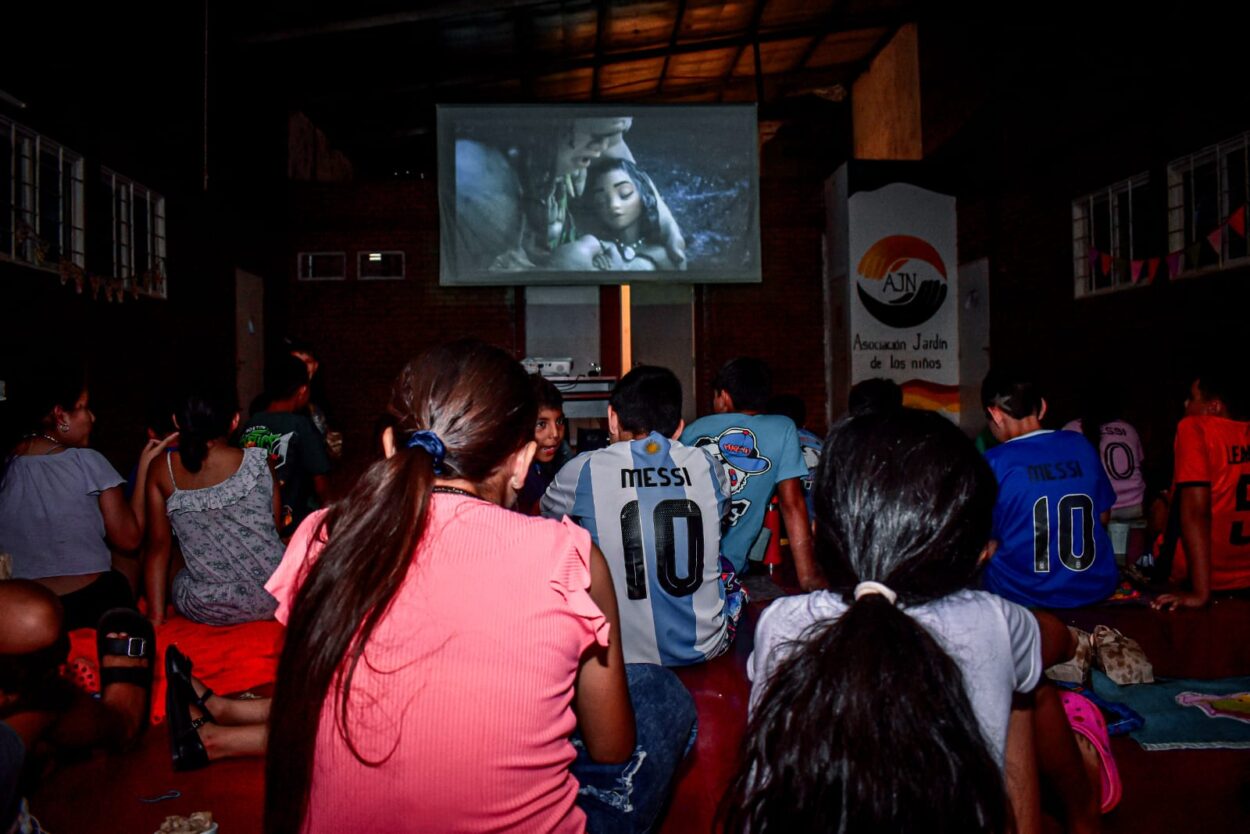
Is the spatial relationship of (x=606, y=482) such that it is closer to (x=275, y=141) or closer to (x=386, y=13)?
(x=386, y=13)

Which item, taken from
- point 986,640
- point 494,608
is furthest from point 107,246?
point 986,640

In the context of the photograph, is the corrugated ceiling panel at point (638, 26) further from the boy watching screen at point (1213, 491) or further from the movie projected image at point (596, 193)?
the boy watching screen at point (1213, 491)

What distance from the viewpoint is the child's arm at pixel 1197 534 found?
3156 millimetres

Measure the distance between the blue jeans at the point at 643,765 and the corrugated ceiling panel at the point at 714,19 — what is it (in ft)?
25.5

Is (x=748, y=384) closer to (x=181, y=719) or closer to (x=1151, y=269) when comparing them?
(x=181, y=719)

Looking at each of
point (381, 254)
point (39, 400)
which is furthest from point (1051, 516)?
point (381, 254)

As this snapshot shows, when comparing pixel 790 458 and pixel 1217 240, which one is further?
pixel 1217 240

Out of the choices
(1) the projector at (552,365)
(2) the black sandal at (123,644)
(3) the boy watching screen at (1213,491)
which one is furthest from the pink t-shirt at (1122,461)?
(1) the projector at (552,365)

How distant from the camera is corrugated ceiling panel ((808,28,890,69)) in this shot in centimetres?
938

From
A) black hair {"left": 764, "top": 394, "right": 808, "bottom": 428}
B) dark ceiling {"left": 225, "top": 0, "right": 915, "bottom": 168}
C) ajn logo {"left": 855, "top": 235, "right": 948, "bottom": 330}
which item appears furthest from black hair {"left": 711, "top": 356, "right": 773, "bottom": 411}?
dark ceiling {"left": 225, "top": 0, "right": 915, "bottom": 168}

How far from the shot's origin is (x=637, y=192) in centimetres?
791

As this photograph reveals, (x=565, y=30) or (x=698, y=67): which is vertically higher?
(x=698, y=67)

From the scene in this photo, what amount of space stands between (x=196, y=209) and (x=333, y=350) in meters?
2.20

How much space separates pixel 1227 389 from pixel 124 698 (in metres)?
4.27
